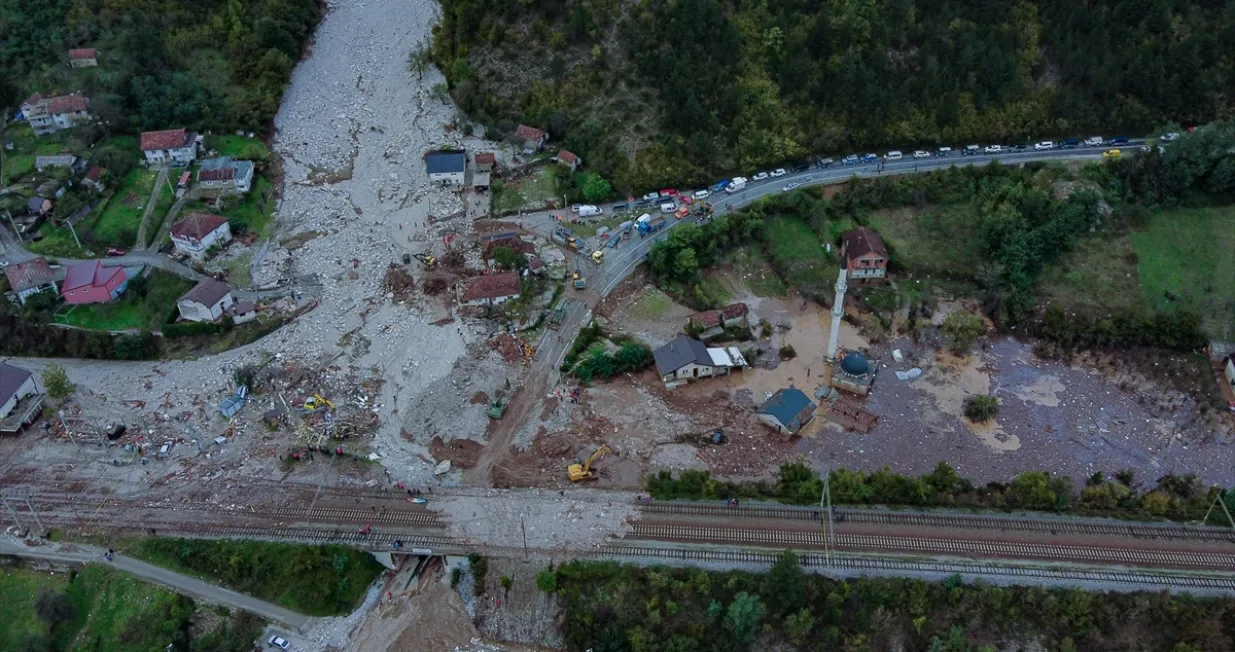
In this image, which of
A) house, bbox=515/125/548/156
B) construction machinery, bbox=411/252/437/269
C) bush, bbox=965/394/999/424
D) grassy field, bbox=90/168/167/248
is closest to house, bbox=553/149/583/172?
house, bbox=515/125/548/156

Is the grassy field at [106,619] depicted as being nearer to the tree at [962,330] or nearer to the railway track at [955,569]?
the railway track at [955,569]

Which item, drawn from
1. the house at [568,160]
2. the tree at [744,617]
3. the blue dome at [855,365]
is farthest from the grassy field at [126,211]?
the blue dome at [855,365]

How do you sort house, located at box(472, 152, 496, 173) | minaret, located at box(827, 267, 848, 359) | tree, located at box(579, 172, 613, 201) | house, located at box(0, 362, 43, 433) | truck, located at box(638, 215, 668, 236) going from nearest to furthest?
minaret, located at box(827, 267, 848, 359) → house, located at box(0, 362, 43, 433) → truck, located at box(638, 215, 668, 236) → tree, located at box(579, 172, 613, 201) → house, located at box(472, 152, 496, 173)

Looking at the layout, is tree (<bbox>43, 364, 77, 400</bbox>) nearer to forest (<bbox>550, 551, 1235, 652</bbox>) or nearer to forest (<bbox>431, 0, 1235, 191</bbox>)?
forest (<bbox>550, 551, 1235, 652</bbox>)

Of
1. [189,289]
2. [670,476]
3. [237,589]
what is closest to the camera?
[237,589]

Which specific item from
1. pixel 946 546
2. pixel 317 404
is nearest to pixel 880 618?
pixel 946 546

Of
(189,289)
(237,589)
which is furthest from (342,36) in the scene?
(237,589)

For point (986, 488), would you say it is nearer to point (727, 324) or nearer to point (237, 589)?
point (727, 324)
